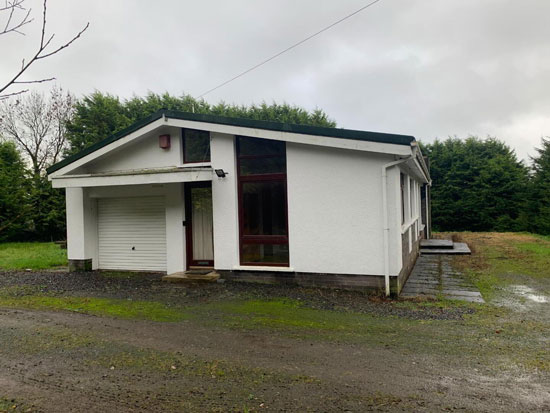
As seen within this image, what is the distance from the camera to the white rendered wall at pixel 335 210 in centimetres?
702

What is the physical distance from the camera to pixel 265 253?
26.3ft

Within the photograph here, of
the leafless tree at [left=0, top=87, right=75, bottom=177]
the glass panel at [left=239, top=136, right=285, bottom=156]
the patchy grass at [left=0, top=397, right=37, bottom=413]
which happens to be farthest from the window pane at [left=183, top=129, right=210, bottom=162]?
the leafless tree at [left=0, top=87, right=75, bottom=177]

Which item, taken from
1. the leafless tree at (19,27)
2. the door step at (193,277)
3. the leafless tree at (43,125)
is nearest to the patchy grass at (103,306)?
the door step at (193,277)

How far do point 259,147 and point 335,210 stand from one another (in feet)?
7.35

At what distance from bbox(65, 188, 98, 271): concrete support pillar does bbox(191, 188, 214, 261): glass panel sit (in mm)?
3102

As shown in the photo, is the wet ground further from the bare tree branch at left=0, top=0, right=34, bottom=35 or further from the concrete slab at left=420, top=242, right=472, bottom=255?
the concrete slab at left=420, top=242, right=472, bottom=255

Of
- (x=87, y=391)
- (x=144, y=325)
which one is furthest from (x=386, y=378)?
(x=144, y=325)

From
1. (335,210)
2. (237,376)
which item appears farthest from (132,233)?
(237,376)

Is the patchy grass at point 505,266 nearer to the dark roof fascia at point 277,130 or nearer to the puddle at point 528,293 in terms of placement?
the puddle at point 528,293

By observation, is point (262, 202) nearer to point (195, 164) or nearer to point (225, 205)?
point (225, 205)

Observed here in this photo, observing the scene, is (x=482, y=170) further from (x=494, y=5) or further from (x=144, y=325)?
(x=144, y=325)

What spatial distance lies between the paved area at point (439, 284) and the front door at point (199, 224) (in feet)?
15.3

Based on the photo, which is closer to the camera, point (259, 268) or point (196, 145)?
point (259, 268)

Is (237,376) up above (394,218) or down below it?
below
